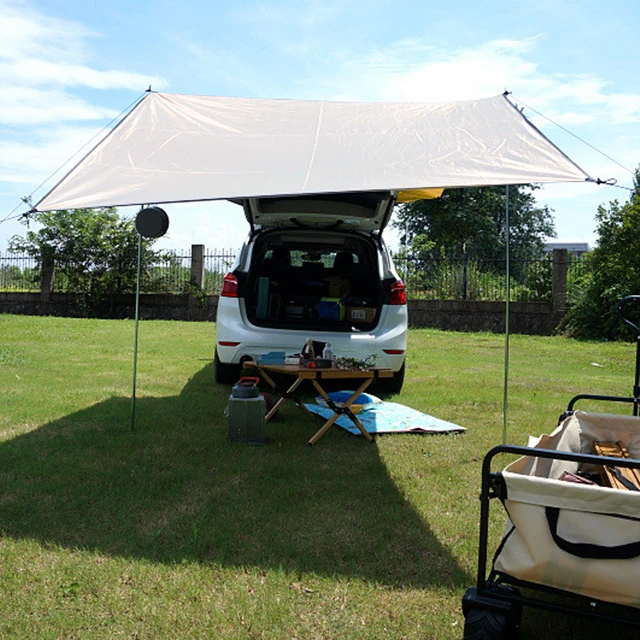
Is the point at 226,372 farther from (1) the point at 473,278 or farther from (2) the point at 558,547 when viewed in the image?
(1) the point at 473,278

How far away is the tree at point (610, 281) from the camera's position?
42.9 ft

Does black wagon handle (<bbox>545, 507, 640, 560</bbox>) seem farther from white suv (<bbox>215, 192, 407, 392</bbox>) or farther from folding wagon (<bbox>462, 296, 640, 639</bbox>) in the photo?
white suv (<bbox>215, 192, 407, 392</bbox>)

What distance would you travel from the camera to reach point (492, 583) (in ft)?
7.30

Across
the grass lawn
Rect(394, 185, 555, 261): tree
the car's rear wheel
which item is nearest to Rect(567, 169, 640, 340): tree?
the grass lawn

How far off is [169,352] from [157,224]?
186 inches

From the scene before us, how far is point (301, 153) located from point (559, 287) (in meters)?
11.1

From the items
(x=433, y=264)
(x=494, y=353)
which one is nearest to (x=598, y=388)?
(x=494, y=353)

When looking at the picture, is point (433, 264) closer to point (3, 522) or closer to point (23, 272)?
point (23, 272)

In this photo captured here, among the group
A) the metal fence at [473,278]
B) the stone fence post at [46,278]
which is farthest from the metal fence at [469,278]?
the stone fence post at [46,278]

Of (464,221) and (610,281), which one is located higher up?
(464,221)

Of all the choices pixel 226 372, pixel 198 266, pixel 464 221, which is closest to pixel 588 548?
pixel 226 372

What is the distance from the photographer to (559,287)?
14.4 m

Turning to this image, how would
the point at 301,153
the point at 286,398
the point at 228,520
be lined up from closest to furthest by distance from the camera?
the point at 228,520 → the point at 301,153 → the point at 286,398

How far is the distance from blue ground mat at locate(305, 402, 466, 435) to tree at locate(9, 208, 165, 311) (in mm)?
11703
